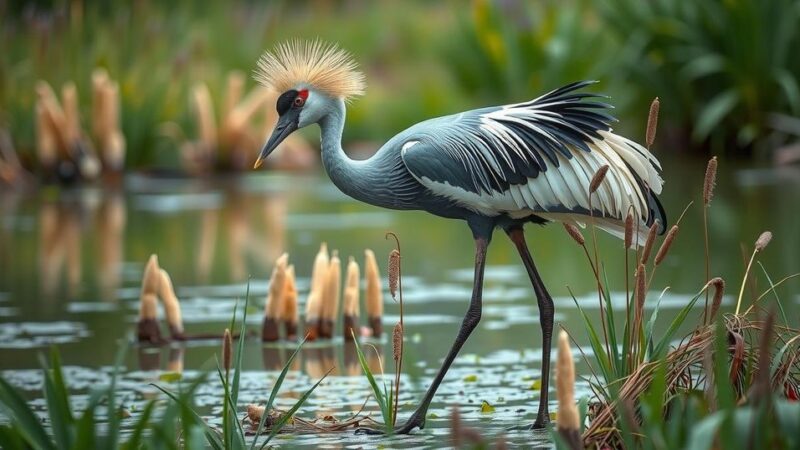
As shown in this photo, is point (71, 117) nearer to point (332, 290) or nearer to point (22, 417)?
point (332, 290)

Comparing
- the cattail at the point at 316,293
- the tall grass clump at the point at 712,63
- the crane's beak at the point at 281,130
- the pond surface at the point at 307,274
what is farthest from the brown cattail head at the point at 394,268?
the tall grass clump at the point at 712,63

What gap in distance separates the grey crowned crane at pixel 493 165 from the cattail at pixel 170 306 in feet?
7.97

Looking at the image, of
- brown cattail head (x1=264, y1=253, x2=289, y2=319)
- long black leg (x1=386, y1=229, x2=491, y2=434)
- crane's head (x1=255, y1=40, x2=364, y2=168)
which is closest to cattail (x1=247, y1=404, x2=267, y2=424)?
long black leg (x1=386, y1=229, x2=491, y2=434)

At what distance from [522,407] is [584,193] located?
1.13m

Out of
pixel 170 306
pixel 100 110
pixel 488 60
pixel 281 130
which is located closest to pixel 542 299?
pixel 281 130

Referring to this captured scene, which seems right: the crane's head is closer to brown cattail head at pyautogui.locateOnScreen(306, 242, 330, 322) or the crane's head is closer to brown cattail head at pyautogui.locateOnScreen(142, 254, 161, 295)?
brown cattail head at pyautogui.locateOnScreen(306, 242, 330, 322)

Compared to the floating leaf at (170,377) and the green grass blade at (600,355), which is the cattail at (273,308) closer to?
the floating leaf at (170,377)

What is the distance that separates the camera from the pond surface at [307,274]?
8383 millimetres

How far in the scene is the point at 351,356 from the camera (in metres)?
9.44

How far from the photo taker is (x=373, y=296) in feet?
32.1

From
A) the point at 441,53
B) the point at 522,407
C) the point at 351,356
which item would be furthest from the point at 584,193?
the point at 441,53

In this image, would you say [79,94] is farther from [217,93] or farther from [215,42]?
[215,42]

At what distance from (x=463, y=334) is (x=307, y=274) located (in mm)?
6111

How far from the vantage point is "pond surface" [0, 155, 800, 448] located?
8.38m
